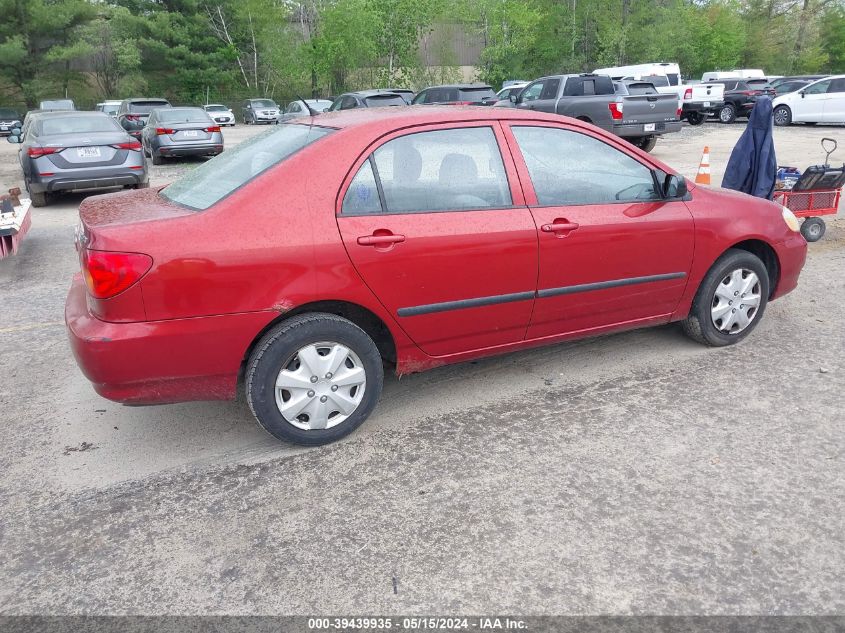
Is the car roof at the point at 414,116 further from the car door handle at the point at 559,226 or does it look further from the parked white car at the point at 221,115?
the parked white car at the point at 221,115

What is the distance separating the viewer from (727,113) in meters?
26.5

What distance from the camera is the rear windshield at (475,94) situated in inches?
779

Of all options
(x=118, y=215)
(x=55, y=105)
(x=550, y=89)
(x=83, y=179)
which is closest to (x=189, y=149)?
(x=83, y=179)

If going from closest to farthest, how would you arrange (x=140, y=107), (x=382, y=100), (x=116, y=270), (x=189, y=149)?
1. (x=116, y=270)
2. (x=189, y=149)
3. (x=382, y=100)
4. (x=140, y=107)

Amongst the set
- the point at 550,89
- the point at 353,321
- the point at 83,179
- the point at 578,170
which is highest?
the point at 550,89

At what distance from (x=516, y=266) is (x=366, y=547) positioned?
5.64ft

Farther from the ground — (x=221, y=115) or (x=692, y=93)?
(x=692, y=93)

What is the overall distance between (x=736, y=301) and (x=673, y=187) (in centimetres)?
99

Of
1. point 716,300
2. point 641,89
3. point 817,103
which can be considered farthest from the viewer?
point 817,103

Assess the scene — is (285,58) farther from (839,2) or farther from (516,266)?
(516,266)

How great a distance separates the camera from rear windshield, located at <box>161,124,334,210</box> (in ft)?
11.7

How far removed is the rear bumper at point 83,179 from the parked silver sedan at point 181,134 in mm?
6076

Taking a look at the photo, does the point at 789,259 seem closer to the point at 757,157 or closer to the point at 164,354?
the point at 757,157

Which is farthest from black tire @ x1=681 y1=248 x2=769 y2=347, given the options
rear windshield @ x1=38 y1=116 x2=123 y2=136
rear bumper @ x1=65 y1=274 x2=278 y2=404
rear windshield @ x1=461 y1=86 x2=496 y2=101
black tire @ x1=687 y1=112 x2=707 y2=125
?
black tire @ x1=687 y1=112 x2=707 y2=125
